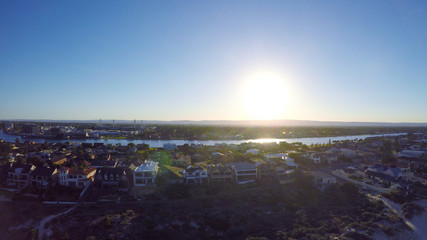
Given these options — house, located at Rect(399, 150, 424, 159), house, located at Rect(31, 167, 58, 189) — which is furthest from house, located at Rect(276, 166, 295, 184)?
house, located at Rect(399, 150, 424, 159)

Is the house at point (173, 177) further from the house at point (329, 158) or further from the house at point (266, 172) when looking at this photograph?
the house at point (329, 158)

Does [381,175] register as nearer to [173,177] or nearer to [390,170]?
[390,170]

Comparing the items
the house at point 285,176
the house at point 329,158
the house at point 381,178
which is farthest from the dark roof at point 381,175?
the house at point 329,158

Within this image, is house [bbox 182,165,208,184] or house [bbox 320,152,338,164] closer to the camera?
house [bbox 182,165,208,184]

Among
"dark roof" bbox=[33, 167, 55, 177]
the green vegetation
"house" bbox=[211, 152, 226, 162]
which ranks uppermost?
"dark roof" bbox=[33, 167, 55, 177]

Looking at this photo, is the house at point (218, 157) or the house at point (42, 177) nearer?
the house at point (42, 177)

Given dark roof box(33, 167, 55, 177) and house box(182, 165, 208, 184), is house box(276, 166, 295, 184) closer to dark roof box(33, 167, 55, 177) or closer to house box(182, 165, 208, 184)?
house box(182, 165, 208, 184)

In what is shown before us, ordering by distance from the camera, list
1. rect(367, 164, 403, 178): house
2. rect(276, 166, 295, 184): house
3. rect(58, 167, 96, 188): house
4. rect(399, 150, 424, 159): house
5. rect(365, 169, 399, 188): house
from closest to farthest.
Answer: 1. rect(58, 167, 96, 188): house
2. rect(365, 169, 399, 188): house
3. rect(276, 166, 295, 184): house
4. rect(367, 164, 403, 178): house
5. rect(399, 150, 424, 159): house

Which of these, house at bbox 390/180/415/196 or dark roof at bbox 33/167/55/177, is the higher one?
dark roof at bbox 33/167/55/177

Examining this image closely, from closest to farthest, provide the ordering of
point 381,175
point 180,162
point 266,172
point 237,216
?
point 237,216, point 381,175, point 266,172, point 180,162

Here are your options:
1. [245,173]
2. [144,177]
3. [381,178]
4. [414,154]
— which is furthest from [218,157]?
[414,154]

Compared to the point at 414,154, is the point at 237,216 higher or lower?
lower

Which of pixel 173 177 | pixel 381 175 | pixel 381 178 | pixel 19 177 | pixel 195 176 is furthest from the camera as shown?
pixel 381 175
